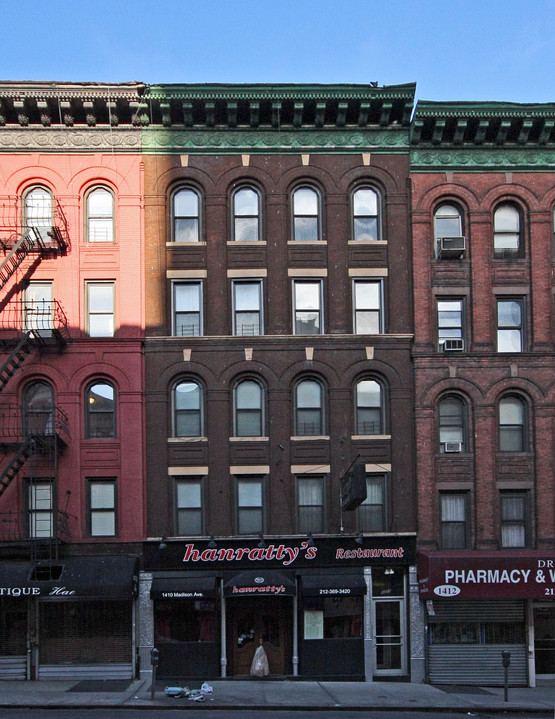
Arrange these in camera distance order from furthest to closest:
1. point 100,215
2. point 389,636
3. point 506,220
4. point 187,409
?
point 506,220
point 100,215
point 187,409
point 389,636

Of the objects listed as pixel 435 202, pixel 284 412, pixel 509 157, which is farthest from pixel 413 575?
pixel 509 157

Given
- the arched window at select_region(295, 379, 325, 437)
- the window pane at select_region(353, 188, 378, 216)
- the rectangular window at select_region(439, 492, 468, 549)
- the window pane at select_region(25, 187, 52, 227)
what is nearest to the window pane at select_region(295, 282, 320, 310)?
the arched window at select_region(295, 379, 325, 437)

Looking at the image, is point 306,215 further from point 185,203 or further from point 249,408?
→ point 249,408

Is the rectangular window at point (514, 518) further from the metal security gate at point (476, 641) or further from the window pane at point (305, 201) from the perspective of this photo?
the window pane at point (305, 201)

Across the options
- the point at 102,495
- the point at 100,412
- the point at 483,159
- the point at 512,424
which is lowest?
the point at 102,495

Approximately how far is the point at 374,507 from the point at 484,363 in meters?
5.61

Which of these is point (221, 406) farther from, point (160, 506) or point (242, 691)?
point (242, 691)

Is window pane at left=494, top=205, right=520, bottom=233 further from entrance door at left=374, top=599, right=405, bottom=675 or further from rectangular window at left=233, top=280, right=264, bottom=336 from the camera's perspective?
entrance door at left=374, top=599, right=405, bottom=675

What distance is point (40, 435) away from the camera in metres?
27.3

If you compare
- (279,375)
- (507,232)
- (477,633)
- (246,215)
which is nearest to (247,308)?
(279,375)

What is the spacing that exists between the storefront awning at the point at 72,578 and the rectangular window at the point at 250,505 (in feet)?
11.4

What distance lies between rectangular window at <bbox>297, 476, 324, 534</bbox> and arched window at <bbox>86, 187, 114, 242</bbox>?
9.71 meters

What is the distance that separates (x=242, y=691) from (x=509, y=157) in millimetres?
18136

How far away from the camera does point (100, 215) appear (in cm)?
2950
